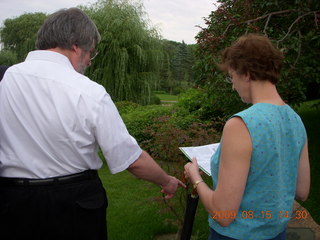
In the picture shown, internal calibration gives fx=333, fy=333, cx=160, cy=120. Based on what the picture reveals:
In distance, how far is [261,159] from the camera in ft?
4.90

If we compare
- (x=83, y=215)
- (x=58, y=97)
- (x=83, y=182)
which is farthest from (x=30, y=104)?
(x=83, y=215)

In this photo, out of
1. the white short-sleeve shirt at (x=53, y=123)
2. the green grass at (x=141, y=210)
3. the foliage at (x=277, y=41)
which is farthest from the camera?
the green grass at (x=141, y=210)

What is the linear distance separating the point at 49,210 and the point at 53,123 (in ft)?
1.55

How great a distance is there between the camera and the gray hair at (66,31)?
6.12 ft

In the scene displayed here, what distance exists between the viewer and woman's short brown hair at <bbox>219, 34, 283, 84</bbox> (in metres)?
1.59

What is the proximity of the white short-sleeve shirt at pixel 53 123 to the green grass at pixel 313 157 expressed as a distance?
3.71m

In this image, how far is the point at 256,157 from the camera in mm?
1483

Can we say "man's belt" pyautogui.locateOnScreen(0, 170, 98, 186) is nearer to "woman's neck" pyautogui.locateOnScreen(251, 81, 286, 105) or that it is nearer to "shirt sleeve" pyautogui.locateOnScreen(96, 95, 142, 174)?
"shirt sleeve" pyautogui.locateOnScreen(96, 95, 142, 174)

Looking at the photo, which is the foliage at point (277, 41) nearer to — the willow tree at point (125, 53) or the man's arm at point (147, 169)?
the man's arm at point (147, 169)

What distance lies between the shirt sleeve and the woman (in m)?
0.43

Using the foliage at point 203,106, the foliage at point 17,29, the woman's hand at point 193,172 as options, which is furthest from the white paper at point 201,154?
the foliage at point 17,29

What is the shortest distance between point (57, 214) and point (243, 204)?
982mm

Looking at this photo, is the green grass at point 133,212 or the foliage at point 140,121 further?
the foliage at point 140,121

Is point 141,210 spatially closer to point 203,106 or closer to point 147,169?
point 147,169
